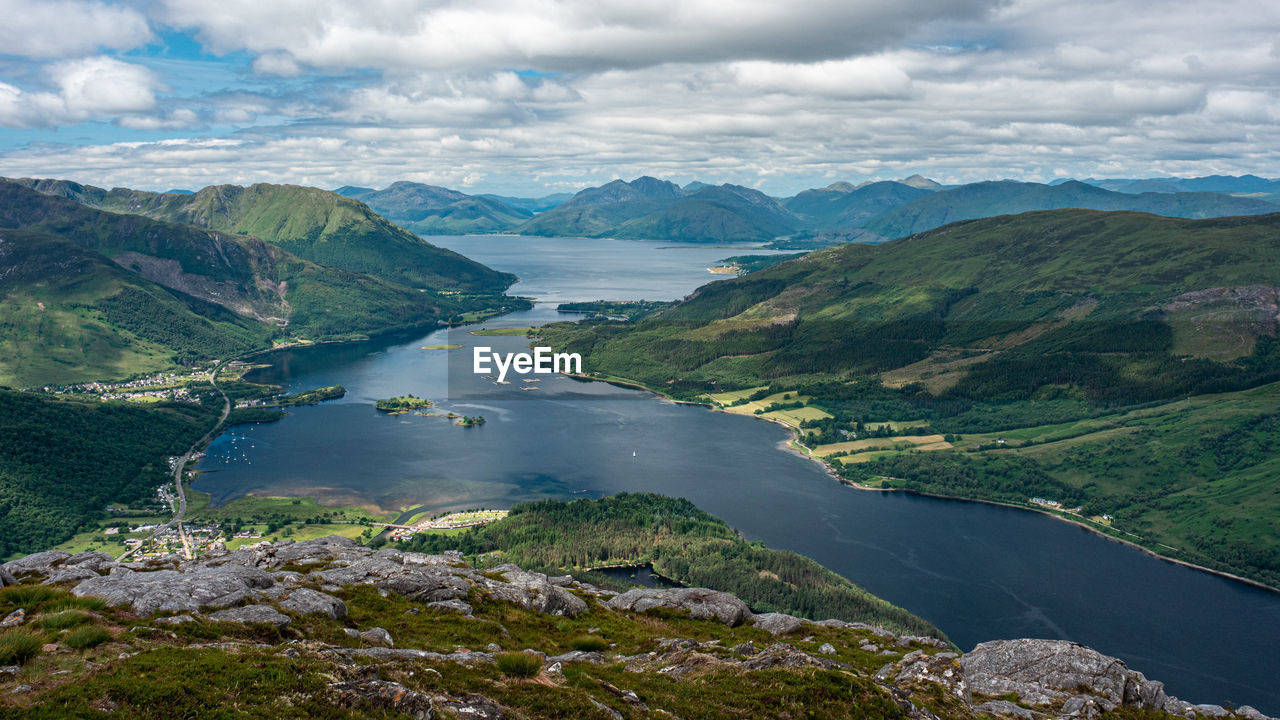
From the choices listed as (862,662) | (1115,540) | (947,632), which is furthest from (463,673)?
(1115,540)

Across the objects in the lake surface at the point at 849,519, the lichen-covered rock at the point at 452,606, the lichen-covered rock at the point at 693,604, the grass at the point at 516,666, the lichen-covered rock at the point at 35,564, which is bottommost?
the lake surface at the point at 849,519

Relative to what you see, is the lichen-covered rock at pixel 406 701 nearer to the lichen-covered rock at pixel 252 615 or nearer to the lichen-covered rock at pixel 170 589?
the lichen-covered rock at pixel 252 615

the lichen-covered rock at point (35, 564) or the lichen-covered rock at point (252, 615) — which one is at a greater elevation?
the lichen-covered rock at point (252, 615)

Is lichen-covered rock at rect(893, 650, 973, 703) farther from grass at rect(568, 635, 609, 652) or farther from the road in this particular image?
the road

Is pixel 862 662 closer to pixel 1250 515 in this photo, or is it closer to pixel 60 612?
pixel 60 612

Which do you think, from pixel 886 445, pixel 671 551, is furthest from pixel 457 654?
pixel 886 445

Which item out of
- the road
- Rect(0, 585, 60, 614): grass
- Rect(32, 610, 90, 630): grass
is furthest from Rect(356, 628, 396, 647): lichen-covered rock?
the road

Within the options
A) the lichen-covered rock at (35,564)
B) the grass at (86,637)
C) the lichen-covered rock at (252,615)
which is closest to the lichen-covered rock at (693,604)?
the lichen-covered rock at (252,615)

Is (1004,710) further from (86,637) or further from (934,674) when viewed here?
(86,637)
